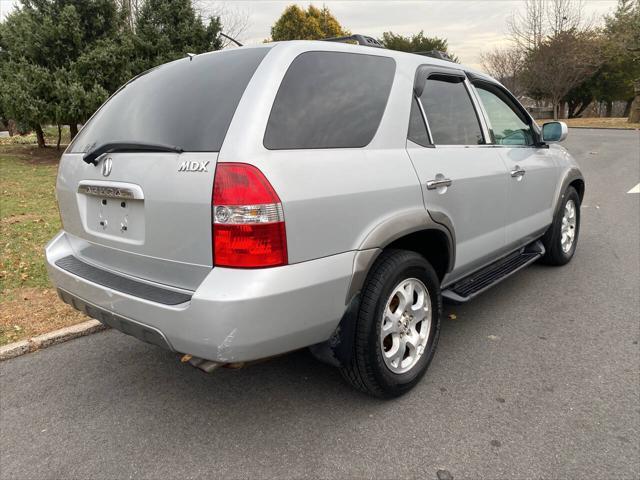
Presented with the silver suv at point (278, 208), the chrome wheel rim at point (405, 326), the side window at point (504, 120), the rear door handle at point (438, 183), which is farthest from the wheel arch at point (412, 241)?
the side window at point (504, 120)

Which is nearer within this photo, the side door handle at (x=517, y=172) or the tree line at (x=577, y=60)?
the side door handle at (x=517, y=172)

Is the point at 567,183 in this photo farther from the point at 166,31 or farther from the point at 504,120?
the point at 166,31

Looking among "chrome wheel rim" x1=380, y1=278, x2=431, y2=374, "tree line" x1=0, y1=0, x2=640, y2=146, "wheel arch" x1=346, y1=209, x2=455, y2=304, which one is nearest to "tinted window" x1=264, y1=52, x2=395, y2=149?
"wheel arch" x1=346, y1=209, x2=455, y2=304

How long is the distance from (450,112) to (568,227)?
257 cm

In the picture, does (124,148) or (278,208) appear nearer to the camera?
(278,208)

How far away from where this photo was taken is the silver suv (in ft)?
6.44

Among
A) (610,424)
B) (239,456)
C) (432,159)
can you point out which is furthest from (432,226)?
(239,456)

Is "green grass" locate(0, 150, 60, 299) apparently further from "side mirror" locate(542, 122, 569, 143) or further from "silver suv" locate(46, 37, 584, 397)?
"side mirror" locate(542, 122, 569, 143)

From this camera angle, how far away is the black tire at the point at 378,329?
2340 mm

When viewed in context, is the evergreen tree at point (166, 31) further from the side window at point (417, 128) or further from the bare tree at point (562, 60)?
the bare tree at point (562, 60)

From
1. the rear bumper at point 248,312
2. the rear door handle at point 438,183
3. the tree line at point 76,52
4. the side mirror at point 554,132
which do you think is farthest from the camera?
the tree line at point 76,52

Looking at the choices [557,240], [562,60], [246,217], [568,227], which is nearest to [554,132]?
[557,240]

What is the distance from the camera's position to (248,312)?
1.91 metres

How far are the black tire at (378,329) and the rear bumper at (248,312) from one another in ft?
0.60
